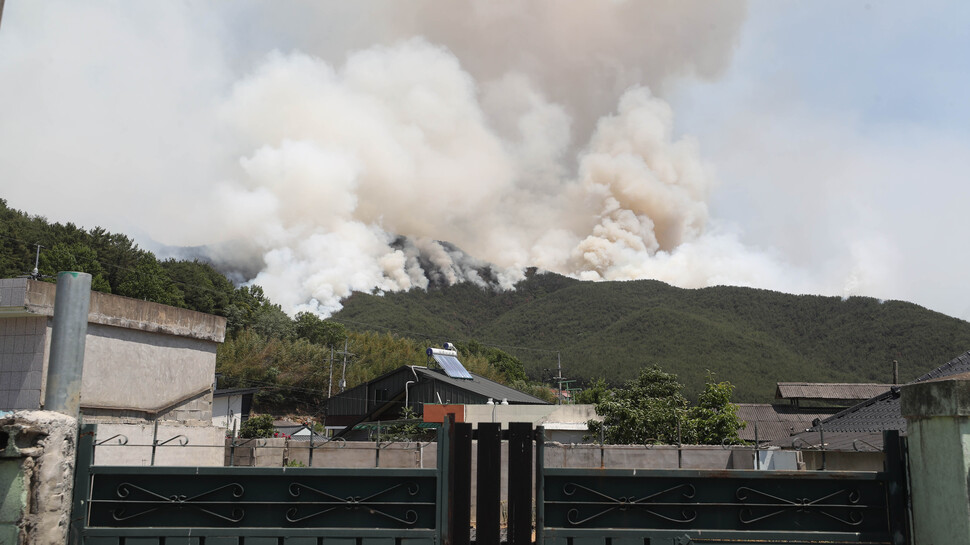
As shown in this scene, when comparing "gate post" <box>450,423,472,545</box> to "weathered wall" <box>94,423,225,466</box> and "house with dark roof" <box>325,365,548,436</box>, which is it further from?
"house with dark roof" <box>325,365,548,436</box>

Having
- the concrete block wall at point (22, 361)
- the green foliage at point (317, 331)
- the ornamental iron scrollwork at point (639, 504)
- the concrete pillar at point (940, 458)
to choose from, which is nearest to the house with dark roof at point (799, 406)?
the concrete block wall at point (22, 361)

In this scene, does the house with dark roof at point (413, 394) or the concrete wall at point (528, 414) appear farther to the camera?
the house with dark roof at point (413, 394)

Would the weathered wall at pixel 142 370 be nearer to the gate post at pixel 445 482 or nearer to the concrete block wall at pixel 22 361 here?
the concrete block wall at pixel 22 361

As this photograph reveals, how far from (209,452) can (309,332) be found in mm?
64426

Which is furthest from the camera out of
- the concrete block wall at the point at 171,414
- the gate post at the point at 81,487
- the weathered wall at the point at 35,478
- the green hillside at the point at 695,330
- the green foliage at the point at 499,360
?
the green foliage at the point at 499,360

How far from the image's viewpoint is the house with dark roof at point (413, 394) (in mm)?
35969

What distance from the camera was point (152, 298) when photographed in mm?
61781

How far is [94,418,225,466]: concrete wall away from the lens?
13297 mm

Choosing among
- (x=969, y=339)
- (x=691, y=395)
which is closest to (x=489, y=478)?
(x=691, y=395)

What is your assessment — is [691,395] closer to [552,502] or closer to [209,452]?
[209,452]

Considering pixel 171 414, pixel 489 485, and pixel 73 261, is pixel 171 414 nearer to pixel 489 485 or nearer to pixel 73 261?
pixel 489 485

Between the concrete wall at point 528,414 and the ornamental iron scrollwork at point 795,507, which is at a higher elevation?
the concrete wall at point 528,414

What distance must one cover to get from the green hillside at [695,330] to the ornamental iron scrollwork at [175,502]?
61.7 m

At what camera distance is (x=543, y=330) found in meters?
114
